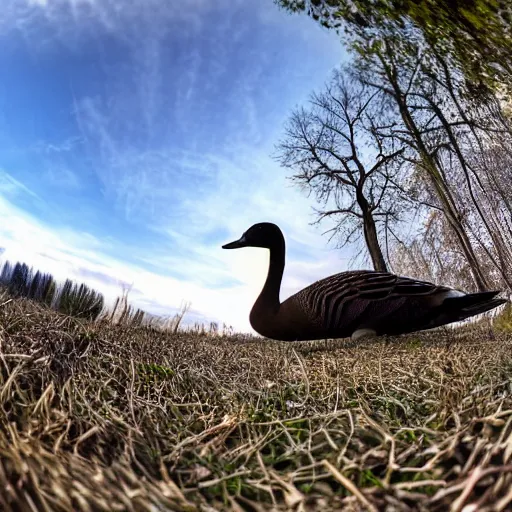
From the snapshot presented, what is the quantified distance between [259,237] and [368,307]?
1.52 m

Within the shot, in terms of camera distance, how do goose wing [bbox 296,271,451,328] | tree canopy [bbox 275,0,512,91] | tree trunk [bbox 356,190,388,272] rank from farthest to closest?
tree trunk [bbox 356,190,388,272], goose wing [bbox 296,271,451,328], tree canopy [bbox 275,0,512,91]

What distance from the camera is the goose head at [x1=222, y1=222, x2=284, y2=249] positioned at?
481 cm

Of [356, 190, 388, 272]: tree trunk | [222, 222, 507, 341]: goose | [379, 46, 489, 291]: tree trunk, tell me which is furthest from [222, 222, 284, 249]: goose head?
[356, 190, 388, 272]: tree trunk

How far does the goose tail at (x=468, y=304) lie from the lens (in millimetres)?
3695

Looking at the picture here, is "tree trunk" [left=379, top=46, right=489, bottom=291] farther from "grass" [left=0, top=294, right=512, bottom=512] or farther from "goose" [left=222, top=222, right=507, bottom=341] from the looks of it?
"grass" [left=0, top=294, right=512, bottom=512]

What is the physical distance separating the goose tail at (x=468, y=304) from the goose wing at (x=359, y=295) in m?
0.11

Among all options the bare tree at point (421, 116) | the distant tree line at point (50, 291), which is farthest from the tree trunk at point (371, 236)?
the distant tree line at point (50, 291)

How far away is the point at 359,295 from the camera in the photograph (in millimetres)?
3883

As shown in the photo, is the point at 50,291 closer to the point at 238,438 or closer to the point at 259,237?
the point at 259,237

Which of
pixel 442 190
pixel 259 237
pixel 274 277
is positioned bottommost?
pixel 274 277

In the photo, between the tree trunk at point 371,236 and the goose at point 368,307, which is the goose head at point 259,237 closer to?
the goose at point 368,307

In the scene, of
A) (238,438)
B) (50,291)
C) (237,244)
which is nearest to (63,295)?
(50,291)

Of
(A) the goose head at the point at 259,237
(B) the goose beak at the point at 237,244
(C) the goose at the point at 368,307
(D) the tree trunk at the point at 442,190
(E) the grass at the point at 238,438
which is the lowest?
(E) the grass at the point at 238,438

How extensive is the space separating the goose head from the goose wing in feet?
3.11
